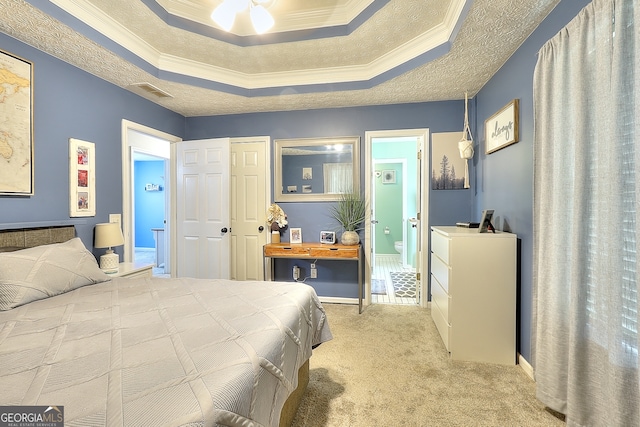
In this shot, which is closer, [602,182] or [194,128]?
[602,182]

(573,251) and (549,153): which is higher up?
(549,153)

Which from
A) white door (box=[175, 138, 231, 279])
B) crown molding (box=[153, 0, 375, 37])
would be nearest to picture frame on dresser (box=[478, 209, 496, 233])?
crown molding (box=[153, 0, 375, 37])

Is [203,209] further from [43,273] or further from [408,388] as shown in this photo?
[408,388]

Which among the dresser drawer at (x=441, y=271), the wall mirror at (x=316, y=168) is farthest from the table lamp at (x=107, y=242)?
the dresser drawer at (x=441, y=271)

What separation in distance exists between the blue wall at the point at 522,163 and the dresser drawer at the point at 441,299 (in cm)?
53

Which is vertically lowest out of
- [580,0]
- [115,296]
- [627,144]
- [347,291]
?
[347,291]

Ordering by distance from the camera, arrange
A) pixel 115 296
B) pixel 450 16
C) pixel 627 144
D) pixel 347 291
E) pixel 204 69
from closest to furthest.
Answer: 1. pixel 627 144
2. pixel 115 296
3. pixel 450 16
4. pixel 204 69
5. pixel 347 291

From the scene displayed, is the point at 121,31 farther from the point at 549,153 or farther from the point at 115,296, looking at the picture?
the point at 549,153

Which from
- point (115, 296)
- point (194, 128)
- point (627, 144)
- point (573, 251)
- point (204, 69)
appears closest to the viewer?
point (627, 144)

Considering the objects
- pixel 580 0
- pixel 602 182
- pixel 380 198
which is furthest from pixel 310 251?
pixel 380 198

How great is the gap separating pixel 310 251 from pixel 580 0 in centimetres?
283

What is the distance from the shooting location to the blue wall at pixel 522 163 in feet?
6.08

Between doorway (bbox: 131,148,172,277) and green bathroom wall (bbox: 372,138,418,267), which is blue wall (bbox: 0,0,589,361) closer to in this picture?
green bathroom wall (bbox: 372,138,418,267)

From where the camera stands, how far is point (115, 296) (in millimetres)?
1622
